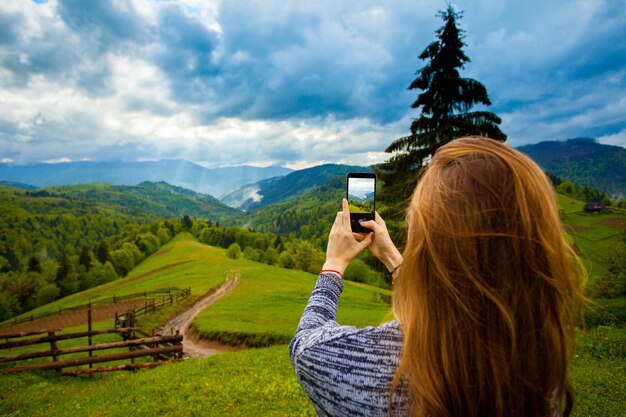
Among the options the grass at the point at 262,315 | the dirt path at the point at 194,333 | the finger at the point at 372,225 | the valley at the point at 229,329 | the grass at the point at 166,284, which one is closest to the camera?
the finger at the point at 372,225

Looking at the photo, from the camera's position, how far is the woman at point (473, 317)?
3.91ft

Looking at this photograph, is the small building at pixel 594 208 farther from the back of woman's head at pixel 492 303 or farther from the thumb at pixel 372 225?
the back of woman's head at pixel 492 303

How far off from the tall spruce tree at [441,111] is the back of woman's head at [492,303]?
A: 1198 cm

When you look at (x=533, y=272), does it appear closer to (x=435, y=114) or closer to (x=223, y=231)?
(x=435, y=114)

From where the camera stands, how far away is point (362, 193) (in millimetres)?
2545

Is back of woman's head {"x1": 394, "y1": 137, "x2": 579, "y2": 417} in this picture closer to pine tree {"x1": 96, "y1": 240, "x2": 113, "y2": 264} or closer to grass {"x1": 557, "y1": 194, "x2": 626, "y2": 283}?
grass {"x1": 557, "y1": 194, "x2": 626, "y2": 283}

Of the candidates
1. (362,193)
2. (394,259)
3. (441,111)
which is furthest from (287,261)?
(394,259)

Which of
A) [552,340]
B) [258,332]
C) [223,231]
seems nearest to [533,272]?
[552,340]

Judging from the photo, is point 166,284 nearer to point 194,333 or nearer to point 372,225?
point 194,333

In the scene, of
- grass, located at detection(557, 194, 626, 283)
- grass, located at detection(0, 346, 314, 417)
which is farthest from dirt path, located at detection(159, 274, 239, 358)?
grass, located at detection(557, 194, 626, 283)

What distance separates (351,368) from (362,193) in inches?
57.8

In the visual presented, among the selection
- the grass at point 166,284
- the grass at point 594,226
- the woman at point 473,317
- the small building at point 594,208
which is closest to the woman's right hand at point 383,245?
the woman at point 473,317

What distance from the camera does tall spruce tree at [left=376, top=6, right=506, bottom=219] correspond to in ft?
43.6

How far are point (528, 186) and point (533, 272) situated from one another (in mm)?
343
